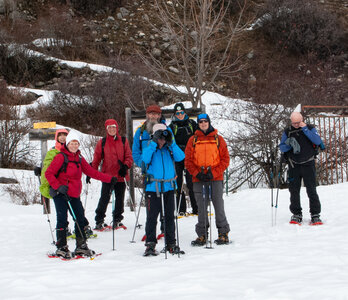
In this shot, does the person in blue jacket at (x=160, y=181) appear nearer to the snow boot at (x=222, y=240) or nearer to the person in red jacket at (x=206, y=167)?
the person in red jacket at (x=206, y=167)

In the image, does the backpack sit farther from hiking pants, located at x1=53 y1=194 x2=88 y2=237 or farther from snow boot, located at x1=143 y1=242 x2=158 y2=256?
snow boot, located at x1=143 y1=242 x2=158 y2=256

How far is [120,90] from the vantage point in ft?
69.3

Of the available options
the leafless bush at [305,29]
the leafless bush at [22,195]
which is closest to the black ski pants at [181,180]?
the leafless bush at [22,195]

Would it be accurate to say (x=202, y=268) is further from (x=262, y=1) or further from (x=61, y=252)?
(x=262, y=1)

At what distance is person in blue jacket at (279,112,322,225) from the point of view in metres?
6.98

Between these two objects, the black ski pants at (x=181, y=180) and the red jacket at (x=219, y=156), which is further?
the black ski pants at (x=181, y=180)

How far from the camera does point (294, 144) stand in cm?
704

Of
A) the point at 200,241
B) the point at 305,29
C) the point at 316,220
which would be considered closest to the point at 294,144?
the point at 316,220

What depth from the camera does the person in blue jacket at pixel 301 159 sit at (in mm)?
6984

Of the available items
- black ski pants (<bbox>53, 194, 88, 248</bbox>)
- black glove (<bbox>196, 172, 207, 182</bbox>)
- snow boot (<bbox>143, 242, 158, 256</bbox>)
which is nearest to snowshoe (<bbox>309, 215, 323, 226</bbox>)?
black glove (<bbox>196, 172, 207, 182</bbox>)

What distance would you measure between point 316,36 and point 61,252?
1139 inches

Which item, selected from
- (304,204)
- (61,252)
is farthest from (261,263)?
(304,204)

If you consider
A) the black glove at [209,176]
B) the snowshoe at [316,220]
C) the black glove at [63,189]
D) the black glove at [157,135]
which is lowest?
the snowshoe at [316,220]

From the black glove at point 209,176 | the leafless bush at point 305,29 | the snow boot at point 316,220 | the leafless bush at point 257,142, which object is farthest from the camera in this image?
the leafless bush at point 305,29
